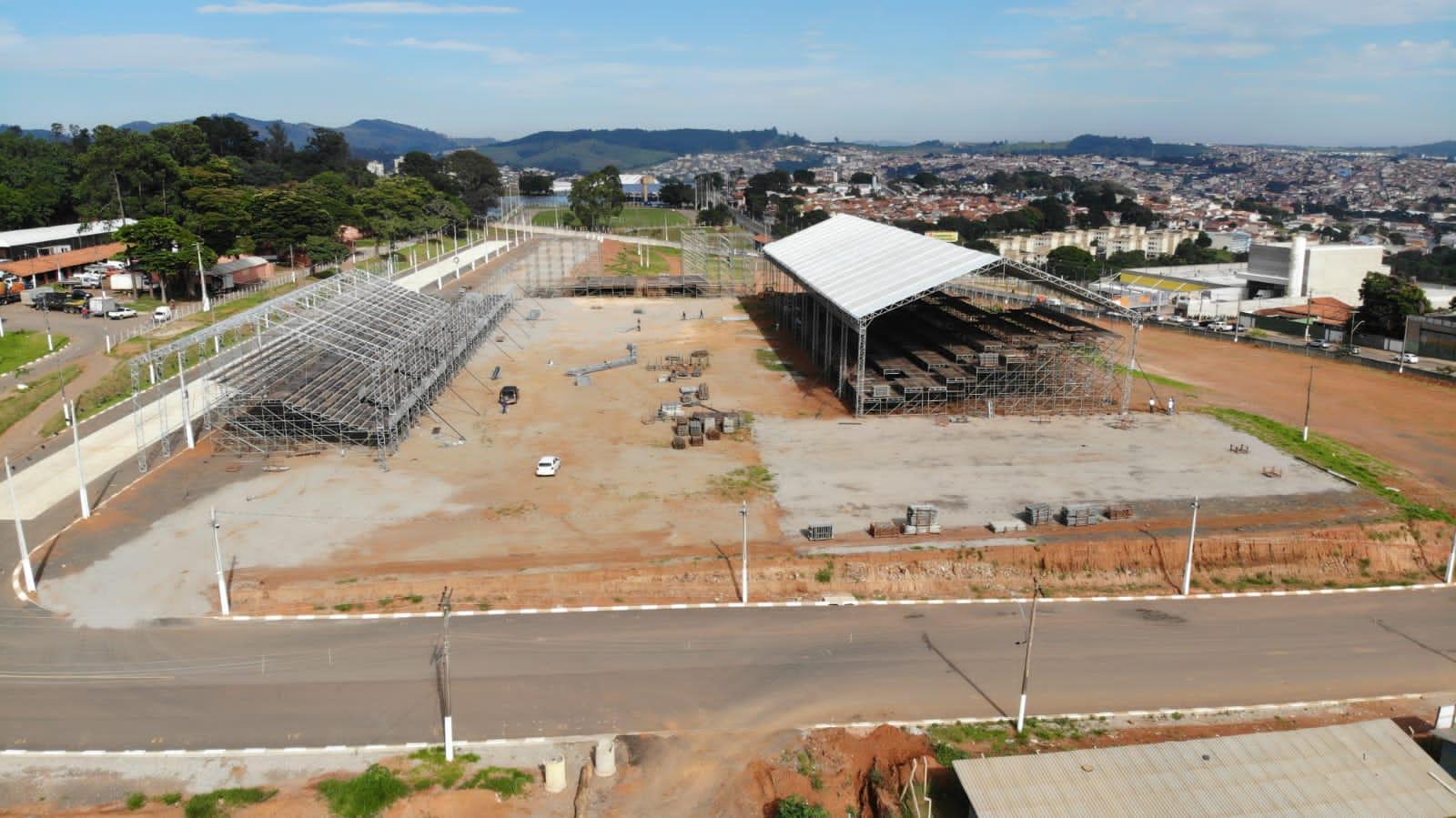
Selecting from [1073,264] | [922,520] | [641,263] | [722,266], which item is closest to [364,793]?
[922,520]

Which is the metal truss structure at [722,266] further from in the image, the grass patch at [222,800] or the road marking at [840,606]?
the grass patch at [222,800]

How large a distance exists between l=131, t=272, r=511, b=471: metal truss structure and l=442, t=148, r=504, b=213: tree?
374ft

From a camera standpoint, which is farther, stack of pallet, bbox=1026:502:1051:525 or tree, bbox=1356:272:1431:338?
tree, bbox=1356:272:1431:338

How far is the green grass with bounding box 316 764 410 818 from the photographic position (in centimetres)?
1830

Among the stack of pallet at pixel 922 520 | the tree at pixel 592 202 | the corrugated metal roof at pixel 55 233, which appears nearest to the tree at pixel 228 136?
the corrugated metal roof at pixel 55 233

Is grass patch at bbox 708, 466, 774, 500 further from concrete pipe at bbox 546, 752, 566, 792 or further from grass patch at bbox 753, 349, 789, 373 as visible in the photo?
grass patch at bbox 753, 349, 789, 373

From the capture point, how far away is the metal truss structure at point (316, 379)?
40.6 metres

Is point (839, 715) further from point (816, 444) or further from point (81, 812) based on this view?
point (816, 444)

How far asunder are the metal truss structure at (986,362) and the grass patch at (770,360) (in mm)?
2313

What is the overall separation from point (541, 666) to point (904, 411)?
92.4 feet

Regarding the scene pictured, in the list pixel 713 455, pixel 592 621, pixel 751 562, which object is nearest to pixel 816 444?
pixel 713 455

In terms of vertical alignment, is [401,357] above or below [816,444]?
above

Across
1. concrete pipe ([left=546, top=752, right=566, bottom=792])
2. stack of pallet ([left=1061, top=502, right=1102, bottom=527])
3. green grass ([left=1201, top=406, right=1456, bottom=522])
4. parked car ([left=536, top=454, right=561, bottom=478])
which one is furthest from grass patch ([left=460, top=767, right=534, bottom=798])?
green grass ([left=1201, top=406, right=1456, bottom=522])

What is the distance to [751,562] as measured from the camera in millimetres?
29375
